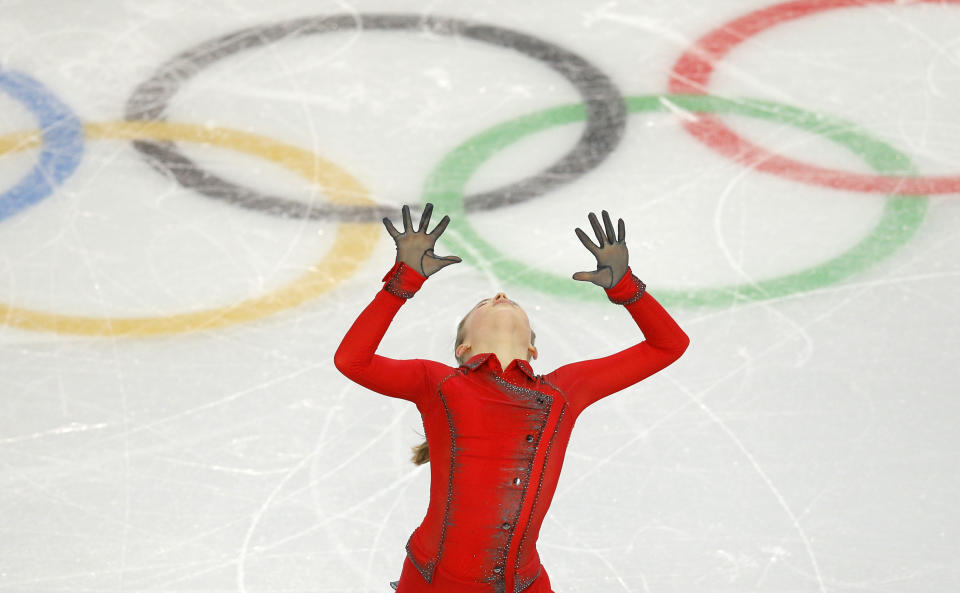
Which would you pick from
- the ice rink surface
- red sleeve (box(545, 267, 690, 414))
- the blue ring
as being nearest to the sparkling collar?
red sleeve (box(545, 267, 690, 414))

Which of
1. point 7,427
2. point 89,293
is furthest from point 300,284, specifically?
point 7,427

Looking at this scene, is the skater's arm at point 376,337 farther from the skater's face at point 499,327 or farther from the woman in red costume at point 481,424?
the skater's face at point 499,327

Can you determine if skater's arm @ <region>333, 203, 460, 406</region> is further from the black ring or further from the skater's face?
the black ring

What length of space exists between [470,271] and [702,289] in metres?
0.95

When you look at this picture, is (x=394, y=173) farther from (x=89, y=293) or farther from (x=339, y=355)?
(x=339, y=355)

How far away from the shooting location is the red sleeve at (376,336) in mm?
3256

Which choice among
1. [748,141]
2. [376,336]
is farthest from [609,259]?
[748,141]

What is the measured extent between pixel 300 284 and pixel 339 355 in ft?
8.46

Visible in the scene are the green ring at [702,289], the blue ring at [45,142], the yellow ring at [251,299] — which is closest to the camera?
the yellow ring at [251,299]

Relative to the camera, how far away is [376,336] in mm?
3268

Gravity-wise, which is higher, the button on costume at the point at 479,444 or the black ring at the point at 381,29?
the button on costume at the point at 479,444

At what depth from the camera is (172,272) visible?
19.4ft

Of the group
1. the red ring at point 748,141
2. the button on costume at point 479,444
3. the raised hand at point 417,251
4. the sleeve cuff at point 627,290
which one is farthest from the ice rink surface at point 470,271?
the raised hand at point 417,251

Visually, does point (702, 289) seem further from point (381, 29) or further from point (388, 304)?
point (381, 29)
